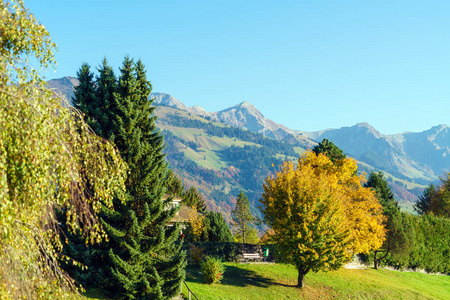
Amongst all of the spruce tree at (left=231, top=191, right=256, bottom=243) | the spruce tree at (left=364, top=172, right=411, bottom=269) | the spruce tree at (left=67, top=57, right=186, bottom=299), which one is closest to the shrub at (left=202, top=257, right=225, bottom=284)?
the spruce tree at (left=67, top=57, right=186, bottom=299)

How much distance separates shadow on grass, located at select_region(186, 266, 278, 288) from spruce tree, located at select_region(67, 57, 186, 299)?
7.82 meters

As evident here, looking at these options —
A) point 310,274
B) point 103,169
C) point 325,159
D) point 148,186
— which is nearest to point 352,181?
point 325,159

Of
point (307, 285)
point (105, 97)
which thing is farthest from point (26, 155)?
point (307, 285)

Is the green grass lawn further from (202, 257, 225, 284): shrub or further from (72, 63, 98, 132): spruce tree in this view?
(72, 63, 98, 132): spruce tree

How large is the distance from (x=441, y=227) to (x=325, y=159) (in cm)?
2662

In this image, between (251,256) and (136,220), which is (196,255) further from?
(136,220)

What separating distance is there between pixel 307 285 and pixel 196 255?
10982mm

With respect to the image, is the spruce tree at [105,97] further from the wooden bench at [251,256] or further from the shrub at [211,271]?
the wooden bench at [251,256]

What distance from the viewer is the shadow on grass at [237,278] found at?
29422mm

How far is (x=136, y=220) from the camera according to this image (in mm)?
19953

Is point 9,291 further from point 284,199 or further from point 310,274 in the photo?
point 310,274

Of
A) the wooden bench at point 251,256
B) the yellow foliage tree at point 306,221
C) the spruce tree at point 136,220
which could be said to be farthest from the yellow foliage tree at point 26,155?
the wooden bench at point 251,256

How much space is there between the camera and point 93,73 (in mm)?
26188

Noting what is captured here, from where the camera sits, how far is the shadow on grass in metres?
29.4
